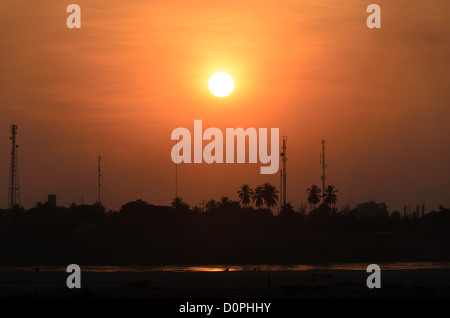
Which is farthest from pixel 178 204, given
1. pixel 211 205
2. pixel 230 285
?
pixel 230 285

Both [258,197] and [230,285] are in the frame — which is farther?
[258,197]

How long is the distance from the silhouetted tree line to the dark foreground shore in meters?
29.2

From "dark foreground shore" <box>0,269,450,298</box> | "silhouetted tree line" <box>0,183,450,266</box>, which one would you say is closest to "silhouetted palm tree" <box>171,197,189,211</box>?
"silhouetted tree line" <box>0,183,450,266</box>

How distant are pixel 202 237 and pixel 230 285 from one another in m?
56.1

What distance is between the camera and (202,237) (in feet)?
420

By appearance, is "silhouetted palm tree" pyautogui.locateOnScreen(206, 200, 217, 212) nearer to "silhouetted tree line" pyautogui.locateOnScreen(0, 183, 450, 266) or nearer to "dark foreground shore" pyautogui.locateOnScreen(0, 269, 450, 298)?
"silhouetted tree line" pyautogui.locateOnScreen(0, 183, 450, 266)

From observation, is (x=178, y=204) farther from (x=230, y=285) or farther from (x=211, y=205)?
(x=230, y=285)

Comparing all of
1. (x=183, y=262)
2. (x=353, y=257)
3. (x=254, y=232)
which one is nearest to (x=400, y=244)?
(x=353, y=257)

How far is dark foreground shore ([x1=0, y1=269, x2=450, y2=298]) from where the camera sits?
208 ft

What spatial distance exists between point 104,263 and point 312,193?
82.7 meters

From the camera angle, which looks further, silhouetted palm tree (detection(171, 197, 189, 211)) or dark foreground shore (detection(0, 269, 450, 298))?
silhouetted palm tree (detection(171, 197, 189, 211))
